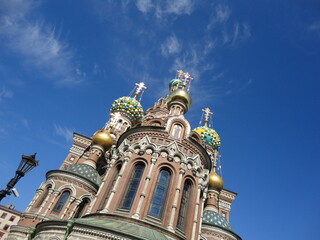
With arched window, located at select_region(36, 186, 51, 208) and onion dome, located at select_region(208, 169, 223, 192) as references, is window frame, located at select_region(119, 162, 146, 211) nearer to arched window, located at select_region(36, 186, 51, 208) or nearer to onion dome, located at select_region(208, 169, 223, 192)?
arched window, located at select_region(36, 186, 51, 208)

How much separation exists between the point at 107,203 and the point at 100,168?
26.8 feet

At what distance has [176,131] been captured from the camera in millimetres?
14109

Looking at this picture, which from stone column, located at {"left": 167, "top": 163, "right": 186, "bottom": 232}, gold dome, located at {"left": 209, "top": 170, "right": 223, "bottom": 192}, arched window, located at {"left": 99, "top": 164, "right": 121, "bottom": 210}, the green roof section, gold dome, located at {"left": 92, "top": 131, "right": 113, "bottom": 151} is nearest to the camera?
the green roof section

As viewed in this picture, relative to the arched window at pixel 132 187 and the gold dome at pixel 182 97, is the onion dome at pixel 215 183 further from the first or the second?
the arched window at pixel 132 187

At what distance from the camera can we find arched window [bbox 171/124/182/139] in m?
13.8

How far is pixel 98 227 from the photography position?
881 centimetres

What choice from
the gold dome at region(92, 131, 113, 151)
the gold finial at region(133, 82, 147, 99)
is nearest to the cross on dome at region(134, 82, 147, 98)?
the gold finial at region(133, 82, 147, 99)

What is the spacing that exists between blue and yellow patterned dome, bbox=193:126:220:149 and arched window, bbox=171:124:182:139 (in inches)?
583

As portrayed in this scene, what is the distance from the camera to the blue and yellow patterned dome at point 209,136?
28.9 m

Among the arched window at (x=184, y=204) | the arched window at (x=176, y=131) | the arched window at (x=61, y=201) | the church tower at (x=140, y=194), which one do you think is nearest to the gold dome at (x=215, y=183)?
the church tower at (x=140, y=194)

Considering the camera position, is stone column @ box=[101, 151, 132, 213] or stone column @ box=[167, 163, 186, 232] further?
stone column @ box=[101, 151, 132, 213]

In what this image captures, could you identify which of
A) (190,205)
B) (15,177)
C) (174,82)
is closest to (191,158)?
(190,205)

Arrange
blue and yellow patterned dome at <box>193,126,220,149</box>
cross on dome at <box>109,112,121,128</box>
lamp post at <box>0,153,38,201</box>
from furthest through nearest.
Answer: blue and yellow patterned dome at <box>193,126,220,149</box> → cross on dome at <box>109,112,121,128</box> → lamp post at <box>0,153,38,201</box>

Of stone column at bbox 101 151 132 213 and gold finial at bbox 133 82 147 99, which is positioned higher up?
gold finial at bbox 133 82 147 99
